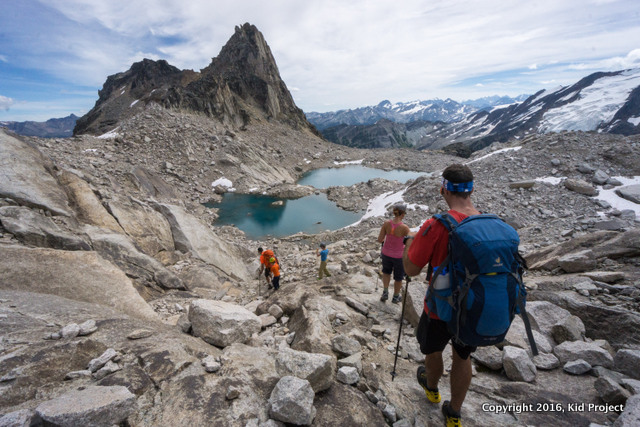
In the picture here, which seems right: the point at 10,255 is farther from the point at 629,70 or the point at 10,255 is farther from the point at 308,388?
the point at 629,70

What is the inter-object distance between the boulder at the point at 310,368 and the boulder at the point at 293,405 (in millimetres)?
298

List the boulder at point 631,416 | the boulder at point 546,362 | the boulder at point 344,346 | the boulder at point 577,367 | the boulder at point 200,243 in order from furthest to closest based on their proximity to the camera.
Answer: the boulder at point 200,243, the boulder at point 344,346, the boulder at point 546,362, the boulder at point 577,367, the boulder at point 631,416

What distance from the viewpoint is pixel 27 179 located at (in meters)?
8.48

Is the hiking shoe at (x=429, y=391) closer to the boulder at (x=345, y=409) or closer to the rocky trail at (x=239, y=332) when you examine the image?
the rocky trail at (x=239, y=332)

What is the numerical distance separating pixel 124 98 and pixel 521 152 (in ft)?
386

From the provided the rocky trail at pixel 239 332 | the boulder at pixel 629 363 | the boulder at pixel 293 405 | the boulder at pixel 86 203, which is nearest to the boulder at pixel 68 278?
the rocky trail at pixel 239 332

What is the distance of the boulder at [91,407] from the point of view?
220 cm

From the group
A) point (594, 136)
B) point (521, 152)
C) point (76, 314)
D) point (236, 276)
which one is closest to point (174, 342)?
point (76, 314)

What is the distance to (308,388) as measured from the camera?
9.24 feet

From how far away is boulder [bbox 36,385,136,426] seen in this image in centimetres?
220

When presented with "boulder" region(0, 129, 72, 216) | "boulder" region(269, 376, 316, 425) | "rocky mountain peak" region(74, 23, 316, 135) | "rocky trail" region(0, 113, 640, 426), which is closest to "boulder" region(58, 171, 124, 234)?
"rocky trail" region(0, 113, 640, 426)

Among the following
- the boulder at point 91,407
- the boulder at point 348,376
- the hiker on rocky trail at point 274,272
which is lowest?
the hiker on rocky trail at point 274,272

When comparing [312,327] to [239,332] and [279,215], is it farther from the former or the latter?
[279,215]

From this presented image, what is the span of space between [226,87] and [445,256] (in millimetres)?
84764
